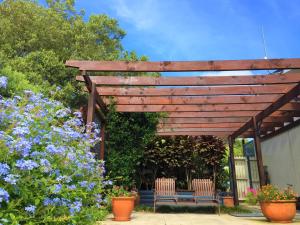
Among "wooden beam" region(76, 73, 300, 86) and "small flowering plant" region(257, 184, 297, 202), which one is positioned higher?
"wooden beam" region(76, 73, 300, 86)

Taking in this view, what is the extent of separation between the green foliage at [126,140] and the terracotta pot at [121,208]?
930 millimetres

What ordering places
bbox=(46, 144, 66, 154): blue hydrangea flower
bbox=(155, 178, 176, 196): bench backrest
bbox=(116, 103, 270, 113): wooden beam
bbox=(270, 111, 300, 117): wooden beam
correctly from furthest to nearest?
bbox=(155, 178, 176, 196): bench backrest
bbox=(270, 111, 300, 117): wooden beam
bbox=(116, 103, 270, 113): wooden beam
bbox=(46, 144, 66, 154): blue hydrangea flower

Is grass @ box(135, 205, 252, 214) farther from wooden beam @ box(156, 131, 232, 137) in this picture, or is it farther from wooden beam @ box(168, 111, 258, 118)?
wooden beam @ box(168, 111, 258, 118)

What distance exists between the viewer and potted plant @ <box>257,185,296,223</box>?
5.16m

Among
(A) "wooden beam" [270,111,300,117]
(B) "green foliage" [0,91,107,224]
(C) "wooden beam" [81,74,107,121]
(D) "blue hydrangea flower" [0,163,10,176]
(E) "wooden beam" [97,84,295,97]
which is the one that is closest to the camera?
(D) "blue hydrangea flower" [0,163,10,176]

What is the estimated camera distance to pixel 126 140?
6.85m

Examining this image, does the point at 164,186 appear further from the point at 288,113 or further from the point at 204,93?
the point at 288,113

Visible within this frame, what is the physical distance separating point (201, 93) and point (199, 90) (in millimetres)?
69

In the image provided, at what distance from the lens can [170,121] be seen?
774cm

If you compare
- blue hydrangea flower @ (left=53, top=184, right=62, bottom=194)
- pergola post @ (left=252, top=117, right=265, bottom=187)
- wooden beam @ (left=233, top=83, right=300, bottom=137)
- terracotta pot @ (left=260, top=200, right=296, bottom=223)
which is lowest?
terracotta pot @ (left=260, top=200, right=296, bottom=223)

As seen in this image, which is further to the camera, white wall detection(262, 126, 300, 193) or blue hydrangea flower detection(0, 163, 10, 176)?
white wall detection(262, 126, 300, 193)

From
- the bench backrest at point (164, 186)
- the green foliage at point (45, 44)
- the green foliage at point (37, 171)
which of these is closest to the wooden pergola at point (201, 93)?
the bench backrest at point (164, 186)

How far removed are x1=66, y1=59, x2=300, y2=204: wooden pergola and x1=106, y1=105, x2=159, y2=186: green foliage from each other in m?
0.29

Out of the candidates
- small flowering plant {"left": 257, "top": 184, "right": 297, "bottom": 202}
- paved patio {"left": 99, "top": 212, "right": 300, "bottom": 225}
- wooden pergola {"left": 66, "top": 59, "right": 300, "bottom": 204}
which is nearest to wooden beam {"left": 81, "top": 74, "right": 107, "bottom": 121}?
wooden pergola {"left": 66, "top": 59, "right": 300, "bottom": 204}
